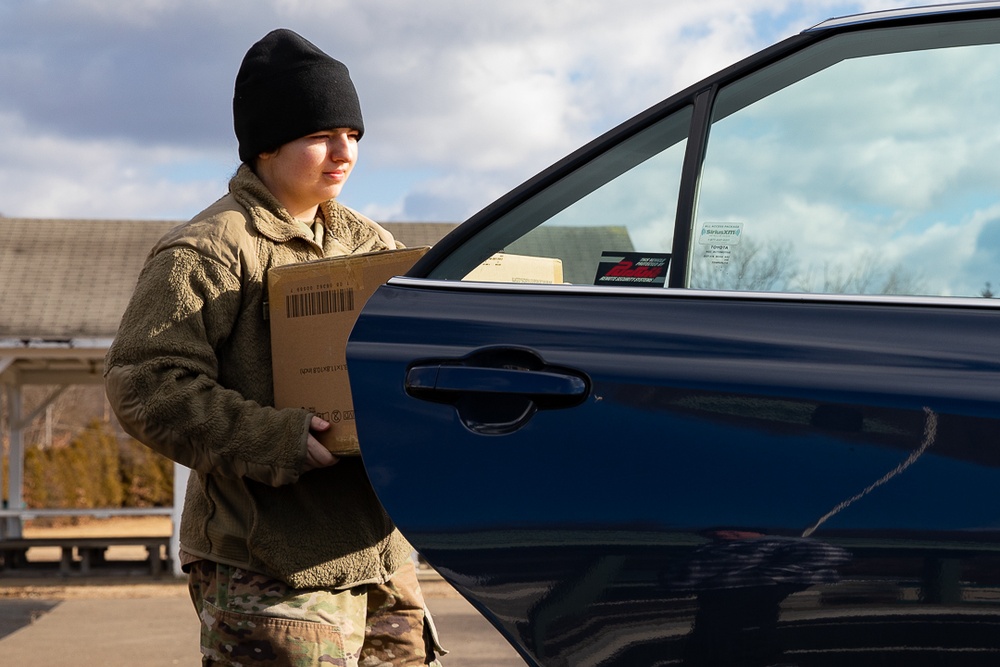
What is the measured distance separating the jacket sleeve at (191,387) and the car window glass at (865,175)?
91 centimetres

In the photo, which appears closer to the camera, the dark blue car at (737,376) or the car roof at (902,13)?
the dark blue car at (737,376)

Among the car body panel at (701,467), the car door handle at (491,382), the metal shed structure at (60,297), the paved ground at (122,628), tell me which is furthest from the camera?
the metal shed structure at (60,297)

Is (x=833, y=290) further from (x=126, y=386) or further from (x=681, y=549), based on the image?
(x=126, y=386)

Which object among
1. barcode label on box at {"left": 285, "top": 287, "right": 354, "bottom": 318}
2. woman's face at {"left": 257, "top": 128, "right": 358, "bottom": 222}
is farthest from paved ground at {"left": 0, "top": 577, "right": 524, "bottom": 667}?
barcode label on box at {"left": 285, "top": 287, "right": 354, "bottom": 318}

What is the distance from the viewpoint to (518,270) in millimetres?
1849

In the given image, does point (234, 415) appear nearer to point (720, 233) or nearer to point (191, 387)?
point (191, 387)

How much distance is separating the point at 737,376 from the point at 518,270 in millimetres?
432

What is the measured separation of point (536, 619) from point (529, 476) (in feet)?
0.66

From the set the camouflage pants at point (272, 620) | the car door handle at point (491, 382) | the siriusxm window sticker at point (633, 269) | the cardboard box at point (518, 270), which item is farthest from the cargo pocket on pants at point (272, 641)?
the siriusxm window sticker at point (633, 269)

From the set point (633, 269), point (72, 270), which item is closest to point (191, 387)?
point (633, 269)

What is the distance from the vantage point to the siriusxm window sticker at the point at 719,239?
1.70 metres

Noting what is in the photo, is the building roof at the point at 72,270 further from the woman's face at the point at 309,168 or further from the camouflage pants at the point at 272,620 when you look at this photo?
the camouflage pants at the point at 272,620

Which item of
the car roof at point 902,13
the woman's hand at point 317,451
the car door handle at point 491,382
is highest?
the car roof at point 902,13

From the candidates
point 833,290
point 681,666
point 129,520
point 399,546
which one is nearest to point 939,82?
point 833,290
